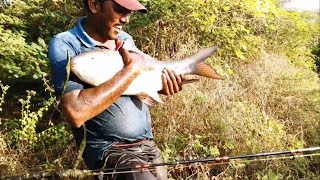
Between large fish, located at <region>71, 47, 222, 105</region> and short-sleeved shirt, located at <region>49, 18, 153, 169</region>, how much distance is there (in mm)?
59

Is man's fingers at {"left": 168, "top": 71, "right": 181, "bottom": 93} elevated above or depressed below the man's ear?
below

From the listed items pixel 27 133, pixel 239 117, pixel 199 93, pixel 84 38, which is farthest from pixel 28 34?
pixel 84 38

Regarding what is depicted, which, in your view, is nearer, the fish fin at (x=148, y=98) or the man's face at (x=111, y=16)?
the man's face at (x=111, y=16)

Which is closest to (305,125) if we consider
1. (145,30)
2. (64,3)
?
(145,30)

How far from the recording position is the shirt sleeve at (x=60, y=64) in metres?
2.54

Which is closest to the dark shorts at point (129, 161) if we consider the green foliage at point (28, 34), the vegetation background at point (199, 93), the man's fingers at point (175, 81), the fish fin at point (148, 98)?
the fish fin at point (148, 98)

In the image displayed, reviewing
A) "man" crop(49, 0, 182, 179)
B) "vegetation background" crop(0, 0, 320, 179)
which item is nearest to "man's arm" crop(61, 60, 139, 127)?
"man" crop(49, 0, 182, 179)

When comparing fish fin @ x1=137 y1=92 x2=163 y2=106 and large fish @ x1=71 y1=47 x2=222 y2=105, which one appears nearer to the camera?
large fish @ x1=71 y1=47 x2=222 y2=105

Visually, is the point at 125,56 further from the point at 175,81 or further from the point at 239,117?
the point at 239,117

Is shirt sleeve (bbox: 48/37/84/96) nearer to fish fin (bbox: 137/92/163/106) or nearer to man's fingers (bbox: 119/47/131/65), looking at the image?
man's fingers (bbox: 119/47/131/65)

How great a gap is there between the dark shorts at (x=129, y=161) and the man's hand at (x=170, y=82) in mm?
320

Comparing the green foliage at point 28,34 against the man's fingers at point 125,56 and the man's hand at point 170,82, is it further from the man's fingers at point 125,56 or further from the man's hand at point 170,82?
the man's fingers at point 125,56

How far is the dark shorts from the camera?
2.58 m

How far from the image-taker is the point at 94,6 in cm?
277
